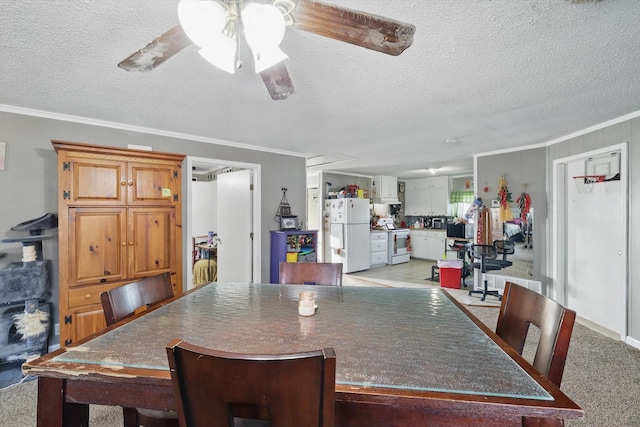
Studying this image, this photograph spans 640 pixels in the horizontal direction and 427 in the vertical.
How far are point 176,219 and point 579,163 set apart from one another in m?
4.65

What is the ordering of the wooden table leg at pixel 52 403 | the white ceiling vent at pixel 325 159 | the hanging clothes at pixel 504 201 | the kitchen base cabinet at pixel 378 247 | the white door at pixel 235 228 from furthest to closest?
the kitchen base cabinet at pixel 378 247 < the white ceiling vent at pixel 325 159 < the hanging clothes at pixel 504 201 < the white door at pixel 235 228 < the wooden table leg at pixel 52 403

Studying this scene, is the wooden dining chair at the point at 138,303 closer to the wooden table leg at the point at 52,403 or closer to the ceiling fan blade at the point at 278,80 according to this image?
the wooden table leg at the point at 52,403

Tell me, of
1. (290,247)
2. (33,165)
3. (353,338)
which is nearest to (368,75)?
(353,338)

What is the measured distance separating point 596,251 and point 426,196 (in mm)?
4385

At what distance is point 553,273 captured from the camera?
12.7 ft

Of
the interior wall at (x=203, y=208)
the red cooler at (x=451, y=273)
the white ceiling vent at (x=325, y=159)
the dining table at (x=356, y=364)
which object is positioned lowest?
the red cooler at (x=451, y=273)

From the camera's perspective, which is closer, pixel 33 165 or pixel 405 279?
pixel 33 165

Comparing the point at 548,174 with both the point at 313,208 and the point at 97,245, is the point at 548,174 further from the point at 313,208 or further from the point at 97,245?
the point at 97,245

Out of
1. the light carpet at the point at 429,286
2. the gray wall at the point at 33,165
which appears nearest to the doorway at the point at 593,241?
the light carpet at the point at 429,286

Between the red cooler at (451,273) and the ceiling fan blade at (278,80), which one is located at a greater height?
the ceiling fan blade at (278,80)

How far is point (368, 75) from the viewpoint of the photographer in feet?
6.46

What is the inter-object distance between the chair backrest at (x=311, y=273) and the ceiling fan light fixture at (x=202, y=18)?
4.61 ft

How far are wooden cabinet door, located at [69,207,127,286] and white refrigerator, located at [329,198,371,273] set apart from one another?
4.09 m

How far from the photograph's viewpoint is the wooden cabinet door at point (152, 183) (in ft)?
8.43
